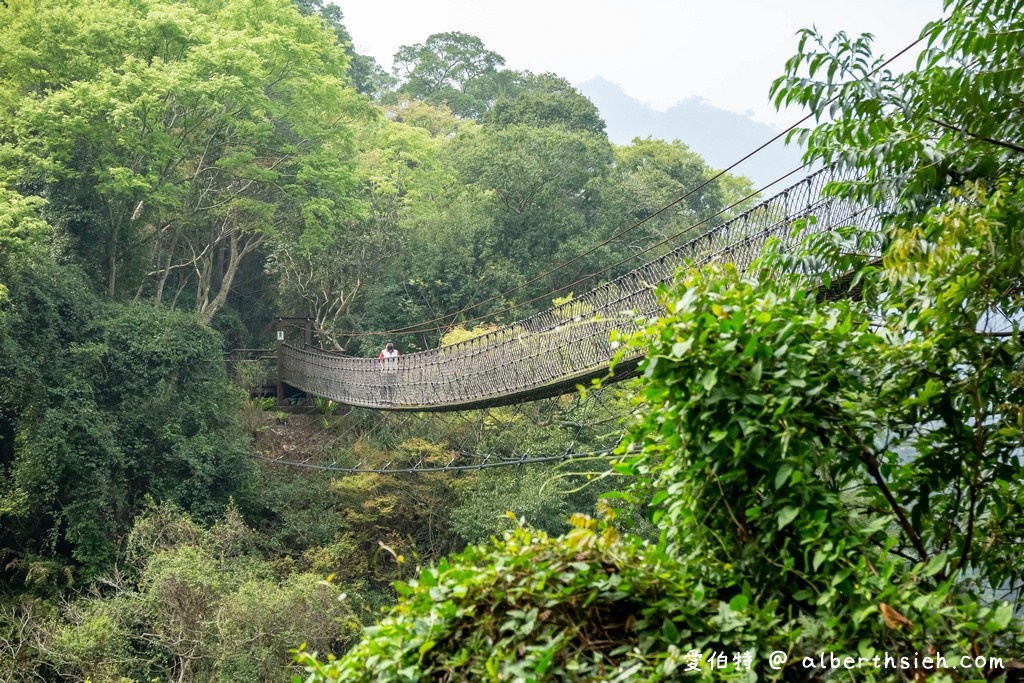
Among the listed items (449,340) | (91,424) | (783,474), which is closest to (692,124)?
(449,340)

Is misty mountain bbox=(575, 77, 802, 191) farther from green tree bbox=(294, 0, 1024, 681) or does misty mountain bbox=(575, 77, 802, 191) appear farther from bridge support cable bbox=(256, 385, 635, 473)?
green tree bbox=(294, 0, 1024, 681)

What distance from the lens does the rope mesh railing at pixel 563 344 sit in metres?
4.44

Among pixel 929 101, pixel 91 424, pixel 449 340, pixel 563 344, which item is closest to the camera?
pixel 929 101

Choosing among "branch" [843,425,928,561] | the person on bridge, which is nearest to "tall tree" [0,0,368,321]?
the person on bridge

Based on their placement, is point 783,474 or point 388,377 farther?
point 388,377

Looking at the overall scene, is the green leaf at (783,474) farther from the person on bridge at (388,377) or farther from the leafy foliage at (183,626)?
the person on bridge at (388,377)

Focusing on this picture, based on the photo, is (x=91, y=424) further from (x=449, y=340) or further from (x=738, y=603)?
(x=738, y=603)

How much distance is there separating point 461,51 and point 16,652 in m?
18.5

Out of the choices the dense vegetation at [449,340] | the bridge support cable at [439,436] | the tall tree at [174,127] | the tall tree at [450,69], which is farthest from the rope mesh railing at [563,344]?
the tall tree at [450,69]

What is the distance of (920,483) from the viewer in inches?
60.4

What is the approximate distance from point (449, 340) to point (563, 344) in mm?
6642

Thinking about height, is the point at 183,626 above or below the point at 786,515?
below

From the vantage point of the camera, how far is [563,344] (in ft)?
19.1

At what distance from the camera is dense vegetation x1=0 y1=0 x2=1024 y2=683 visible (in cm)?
127
